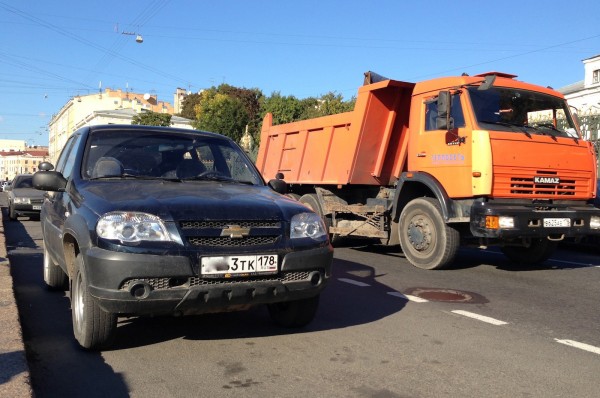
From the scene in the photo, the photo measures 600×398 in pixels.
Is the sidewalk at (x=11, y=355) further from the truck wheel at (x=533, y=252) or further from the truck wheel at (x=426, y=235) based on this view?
the truck wheel at (x=533, y=252)

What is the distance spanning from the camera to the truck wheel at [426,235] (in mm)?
8273

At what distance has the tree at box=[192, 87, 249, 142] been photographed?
47844 mm

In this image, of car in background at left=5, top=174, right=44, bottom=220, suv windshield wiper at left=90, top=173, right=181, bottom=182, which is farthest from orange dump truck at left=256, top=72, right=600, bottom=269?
car in background at left=5, top=174, right=44, bottom=220

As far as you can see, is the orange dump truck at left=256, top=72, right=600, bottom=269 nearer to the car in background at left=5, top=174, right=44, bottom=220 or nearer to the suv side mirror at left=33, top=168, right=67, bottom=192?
the suv side mirror at left=33, top=168, right=67, bottom=192

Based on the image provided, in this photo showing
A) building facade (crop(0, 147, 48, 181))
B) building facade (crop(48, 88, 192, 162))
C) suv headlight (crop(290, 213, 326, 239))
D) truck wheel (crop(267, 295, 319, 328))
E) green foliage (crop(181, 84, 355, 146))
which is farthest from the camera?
building facade (crop(0, 147, 48, 181))

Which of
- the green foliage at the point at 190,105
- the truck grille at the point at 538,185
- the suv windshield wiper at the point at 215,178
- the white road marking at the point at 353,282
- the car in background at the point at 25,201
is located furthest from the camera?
the green foliage at the point at 190,105

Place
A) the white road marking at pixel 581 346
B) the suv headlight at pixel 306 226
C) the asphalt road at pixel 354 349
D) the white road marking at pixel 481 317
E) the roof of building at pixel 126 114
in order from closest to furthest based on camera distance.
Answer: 1. the asphalt road at pixel 354 349
2. the suv headlight at pixel 306 226
3. the white road marking at pixel 581 346
4. the white road marking at pixel 481 317
5. the roof of building at pixel 126 114

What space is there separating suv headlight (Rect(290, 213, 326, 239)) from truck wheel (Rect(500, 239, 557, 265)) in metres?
5.90

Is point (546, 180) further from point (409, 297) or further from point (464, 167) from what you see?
point (409, 297)

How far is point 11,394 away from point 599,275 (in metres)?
Result: 8.03

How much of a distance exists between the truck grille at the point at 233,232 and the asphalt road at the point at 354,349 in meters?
0.89

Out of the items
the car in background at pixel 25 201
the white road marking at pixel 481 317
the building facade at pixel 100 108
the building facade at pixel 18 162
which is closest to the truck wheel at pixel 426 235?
the white road marking at pixel 481 317

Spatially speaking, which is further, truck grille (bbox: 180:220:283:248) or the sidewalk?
truck grille (bbox: 180:220:283:248)

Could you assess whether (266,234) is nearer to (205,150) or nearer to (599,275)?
(205,150)
